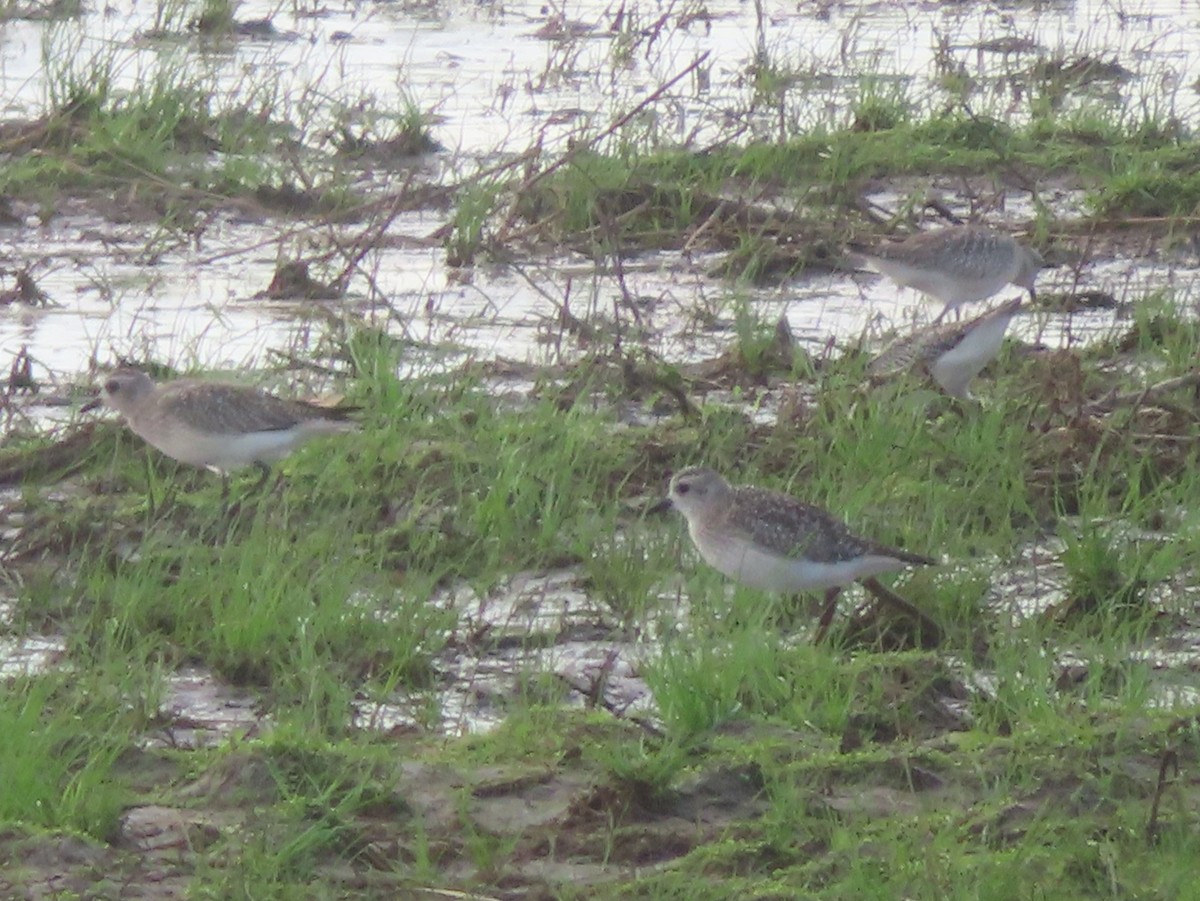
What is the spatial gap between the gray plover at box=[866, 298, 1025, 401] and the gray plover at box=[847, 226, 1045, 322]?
3.69ft

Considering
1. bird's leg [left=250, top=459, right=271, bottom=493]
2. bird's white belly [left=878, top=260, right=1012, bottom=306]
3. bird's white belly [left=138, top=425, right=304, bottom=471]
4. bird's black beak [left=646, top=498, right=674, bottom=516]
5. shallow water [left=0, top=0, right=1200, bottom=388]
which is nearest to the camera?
bird's black beak [left=646, top=498, right=674, bottom=516]

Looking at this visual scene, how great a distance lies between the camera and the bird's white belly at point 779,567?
7098mm

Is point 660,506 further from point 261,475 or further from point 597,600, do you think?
point 261,475

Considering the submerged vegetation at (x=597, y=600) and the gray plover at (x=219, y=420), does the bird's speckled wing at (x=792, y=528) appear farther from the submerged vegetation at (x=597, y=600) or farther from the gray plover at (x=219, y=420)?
the gray plover at (x=219, y=420)

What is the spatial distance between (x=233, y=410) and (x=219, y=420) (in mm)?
78

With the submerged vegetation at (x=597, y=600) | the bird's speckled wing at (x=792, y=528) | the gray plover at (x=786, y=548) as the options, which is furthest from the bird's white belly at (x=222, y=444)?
the bird's speckled wing at (x=792, y=528)

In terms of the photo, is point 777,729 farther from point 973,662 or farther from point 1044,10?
point 1044,10

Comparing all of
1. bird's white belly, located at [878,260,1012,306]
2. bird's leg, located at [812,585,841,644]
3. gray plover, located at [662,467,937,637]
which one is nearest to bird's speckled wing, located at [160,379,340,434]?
gray plover, located at [662,467,937,637]

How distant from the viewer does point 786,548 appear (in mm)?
7133

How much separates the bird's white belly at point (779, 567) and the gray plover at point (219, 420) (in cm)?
190

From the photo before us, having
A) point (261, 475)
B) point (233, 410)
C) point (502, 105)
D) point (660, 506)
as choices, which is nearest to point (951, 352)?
point (660, 506)

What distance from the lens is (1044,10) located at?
60.3 ft

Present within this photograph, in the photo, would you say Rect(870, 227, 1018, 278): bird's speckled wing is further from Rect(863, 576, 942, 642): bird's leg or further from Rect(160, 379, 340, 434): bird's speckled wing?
Rect(863, 576, 942, 642): bird's leg

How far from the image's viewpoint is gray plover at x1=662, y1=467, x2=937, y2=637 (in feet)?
23.3
